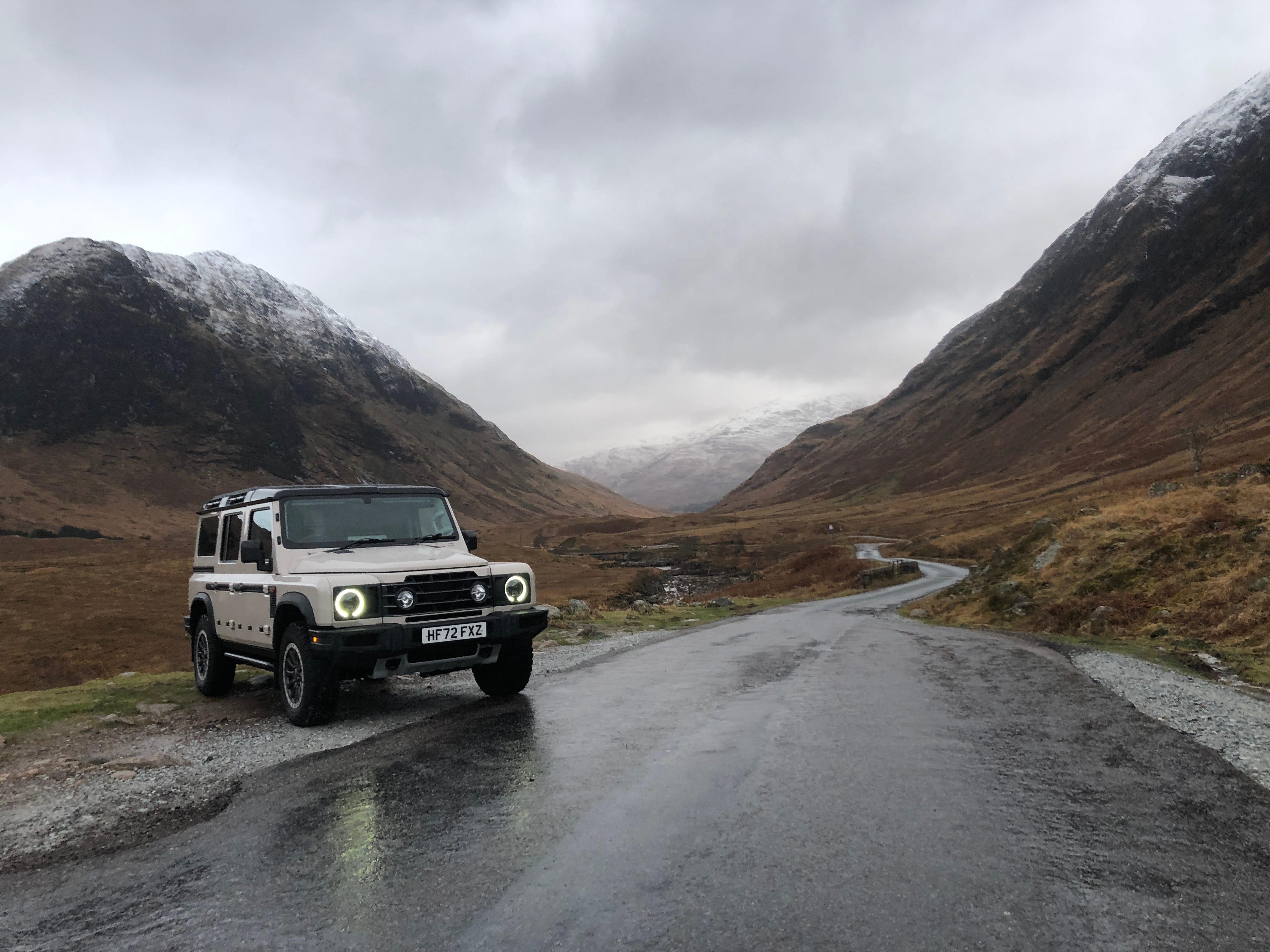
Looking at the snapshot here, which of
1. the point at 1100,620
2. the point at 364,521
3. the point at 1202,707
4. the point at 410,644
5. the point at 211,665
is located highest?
the point at 364,521

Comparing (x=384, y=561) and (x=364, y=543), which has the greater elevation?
(x=364, y=543)

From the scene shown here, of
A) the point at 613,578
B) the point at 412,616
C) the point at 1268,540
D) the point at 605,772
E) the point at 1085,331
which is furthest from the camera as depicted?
the point at 1085,331

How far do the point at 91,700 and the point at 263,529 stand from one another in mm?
3323

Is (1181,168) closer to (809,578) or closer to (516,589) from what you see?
(809,578)

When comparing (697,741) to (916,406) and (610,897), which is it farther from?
(916,406)

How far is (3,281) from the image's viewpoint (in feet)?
547

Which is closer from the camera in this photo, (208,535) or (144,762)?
(144,762)

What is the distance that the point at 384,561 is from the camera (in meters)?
8.91

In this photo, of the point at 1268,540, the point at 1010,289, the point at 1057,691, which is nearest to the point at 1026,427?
the point at 1010,289

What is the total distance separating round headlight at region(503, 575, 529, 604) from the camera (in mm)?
9172

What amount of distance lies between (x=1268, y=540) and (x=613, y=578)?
4198cm

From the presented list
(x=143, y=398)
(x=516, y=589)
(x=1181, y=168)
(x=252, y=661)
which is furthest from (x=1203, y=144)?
(x=143, y=398)

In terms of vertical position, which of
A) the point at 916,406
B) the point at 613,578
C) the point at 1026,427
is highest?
the point at 916,406

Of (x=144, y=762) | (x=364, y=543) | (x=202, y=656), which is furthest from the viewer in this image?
(x=202, y=656)
